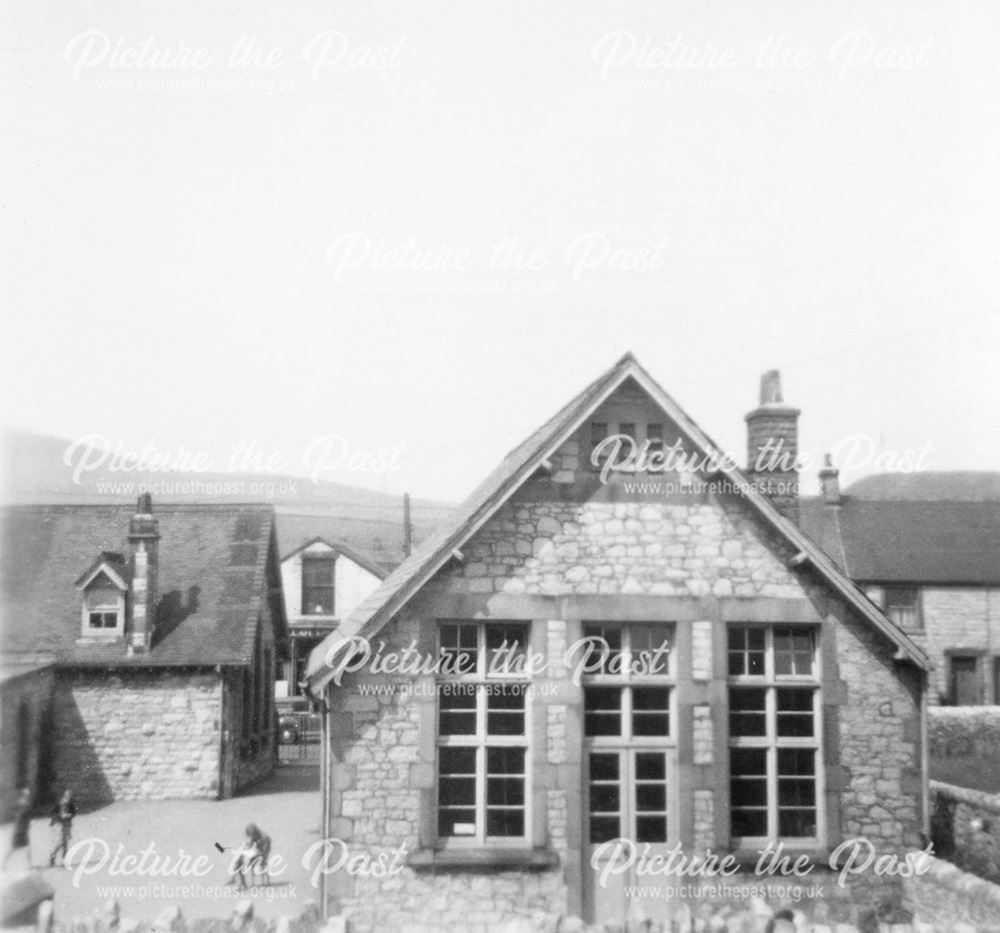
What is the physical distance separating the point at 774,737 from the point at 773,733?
0.05 m

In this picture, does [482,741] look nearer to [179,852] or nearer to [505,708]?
[505,708]

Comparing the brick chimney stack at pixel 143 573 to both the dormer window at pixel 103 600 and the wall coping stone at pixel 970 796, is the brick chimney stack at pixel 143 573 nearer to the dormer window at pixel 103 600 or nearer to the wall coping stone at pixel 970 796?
the dormer window at pixel 103 600

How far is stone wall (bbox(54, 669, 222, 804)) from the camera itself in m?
21.8

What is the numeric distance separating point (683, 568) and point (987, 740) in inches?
698

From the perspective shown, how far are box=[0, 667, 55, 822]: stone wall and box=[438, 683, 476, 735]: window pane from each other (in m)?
11.7

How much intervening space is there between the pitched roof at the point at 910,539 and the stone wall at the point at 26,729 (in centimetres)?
2480

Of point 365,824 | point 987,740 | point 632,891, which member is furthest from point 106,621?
point 987,740

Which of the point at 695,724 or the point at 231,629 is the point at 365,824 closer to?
the point at 695,724

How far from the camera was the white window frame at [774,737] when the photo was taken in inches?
479

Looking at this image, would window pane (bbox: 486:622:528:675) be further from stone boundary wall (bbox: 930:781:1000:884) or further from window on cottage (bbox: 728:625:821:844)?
stone boundary wall (bbox: 930:781:1000:884)

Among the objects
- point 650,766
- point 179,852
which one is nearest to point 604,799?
point 650,766

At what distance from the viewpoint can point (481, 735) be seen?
39.6 feet

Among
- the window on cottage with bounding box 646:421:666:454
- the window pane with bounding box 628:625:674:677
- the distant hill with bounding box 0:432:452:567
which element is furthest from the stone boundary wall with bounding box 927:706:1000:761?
the distant hill with bounding box 0:432:452:567

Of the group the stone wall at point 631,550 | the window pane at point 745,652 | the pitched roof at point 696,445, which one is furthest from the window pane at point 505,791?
the window pane at point 745,652
